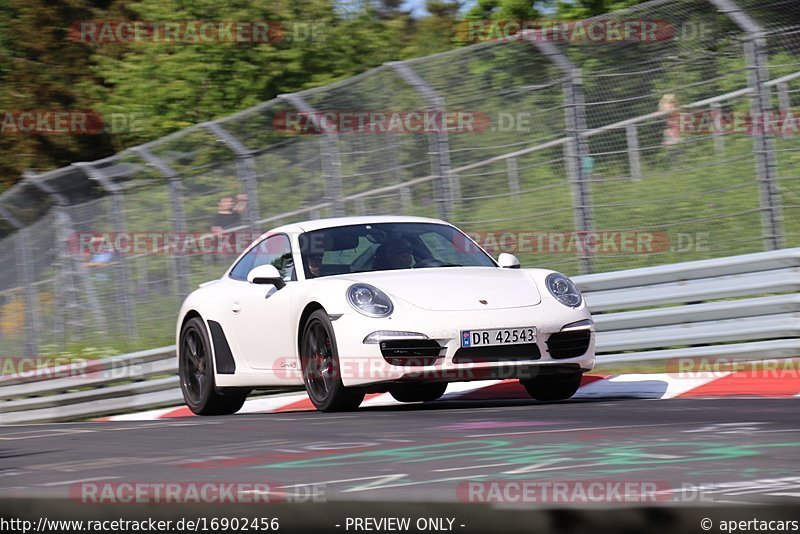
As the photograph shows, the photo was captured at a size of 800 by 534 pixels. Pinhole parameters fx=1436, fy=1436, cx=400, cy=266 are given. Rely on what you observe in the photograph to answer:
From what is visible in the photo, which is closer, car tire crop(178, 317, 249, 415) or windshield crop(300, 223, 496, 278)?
windshield crop(300, 223, 496, 278)

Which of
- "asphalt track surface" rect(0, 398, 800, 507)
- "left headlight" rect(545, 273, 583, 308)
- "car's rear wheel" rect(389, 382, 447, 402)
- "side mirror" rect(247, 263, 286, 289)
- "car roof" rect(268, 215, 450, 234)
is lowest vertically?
"car's rear wheel" rect(389, 382, 447, 402)

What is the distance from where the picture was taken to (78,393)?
13906mm

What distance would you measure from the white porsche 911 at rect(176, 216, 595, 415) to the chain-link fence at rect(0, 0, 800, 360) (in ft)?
5.70

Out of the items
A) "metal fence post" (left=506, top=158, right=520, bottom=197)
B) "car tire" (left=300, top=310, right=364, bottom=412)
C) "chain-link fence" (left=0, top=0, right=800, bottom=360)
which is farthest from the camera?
"metal fence post" (left=506, top=158, right=520, bottom=197)

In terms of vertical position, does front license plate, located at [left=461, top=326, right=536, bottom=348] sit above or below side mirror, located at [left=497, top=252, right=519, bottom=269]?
below

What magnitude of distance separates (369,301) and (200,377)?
2479mm

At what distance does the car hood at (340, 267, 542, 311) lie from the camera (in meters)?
8.37

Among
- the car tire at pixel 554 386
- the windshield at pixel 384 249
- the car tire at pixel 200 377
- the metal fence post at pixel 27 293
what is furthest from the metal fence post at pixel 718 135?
the metal fence post at pixel 27 293

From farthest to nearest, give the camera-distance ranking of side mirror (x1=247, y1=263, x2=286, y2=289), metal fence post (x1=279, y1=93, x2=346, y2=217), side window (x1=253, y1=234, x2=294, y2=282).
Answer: metal fence post (x1=279, y1=93, x2=346, y2=217), side window (x1=253, y1=234, x2=294, y2=282), side mirror (x1=247, y1=263, x2=286, y2=289)

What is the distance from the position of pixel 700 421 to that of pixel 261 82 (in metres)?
20.0

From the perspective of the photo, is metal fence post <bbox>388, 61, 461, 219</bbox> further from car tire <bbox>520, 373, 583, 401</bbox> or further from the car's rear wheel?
car tire <bbox>520, 373, 583, 401</bbox>

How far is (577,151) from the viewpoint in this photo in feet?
36.0

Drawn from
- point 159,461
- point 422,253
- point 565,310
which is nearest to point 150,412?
point 422,253

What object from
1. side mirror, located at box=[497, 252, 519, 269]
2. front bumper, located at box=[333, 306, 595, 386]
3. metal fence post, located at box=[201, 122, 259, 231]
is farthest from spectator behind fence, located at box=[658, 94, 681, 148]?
metal fence post, located at box=[201, 122, 259, 231]
